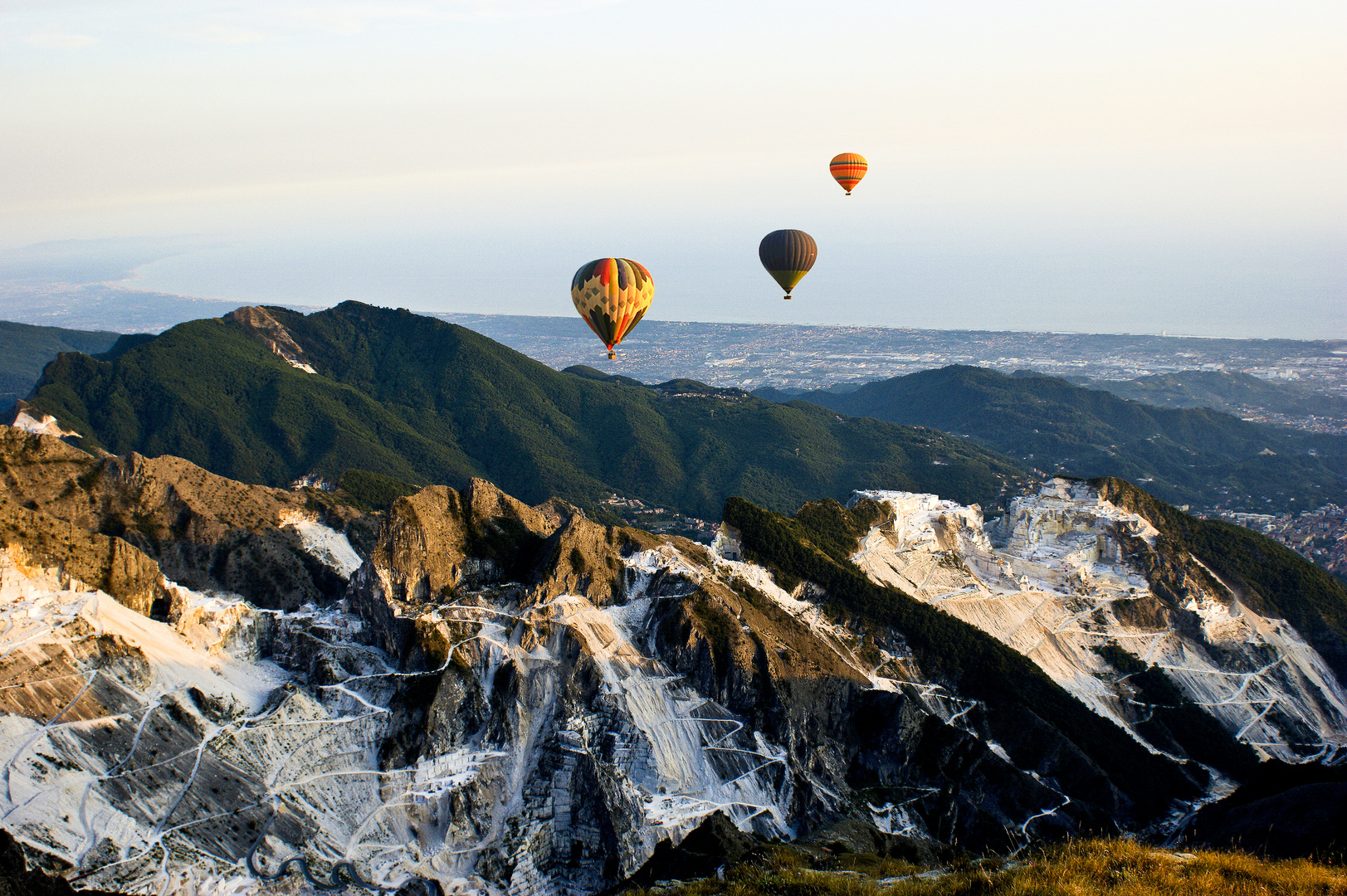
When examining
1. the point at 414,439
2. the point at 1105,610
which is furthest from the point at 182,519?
the point at 414,439

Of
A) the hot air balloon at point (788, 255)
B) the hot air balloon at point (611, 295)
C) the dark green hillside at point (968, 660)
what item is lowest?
the dark green hillside at point (968, 660)

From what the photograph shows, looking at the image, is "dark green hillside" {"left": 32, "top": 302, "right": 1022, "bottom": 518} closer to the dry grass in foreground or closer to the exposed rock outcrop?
the exposed rock outcrop

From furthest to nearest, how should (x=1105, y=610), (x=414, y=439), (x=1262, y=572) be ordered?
1. (x=414, y=439)
2. (x=1262, y=572)
3. (x=1105, y=610)

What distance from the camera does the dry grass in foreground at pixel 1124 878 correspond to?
2833 cm

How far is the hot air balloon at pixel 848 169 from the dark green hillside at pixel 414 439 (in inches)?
2921

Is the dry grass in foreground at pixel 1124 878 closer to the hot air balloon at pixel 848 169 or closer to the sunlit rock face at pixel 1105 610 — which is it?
the sunlit rock face at pixel 1105 610

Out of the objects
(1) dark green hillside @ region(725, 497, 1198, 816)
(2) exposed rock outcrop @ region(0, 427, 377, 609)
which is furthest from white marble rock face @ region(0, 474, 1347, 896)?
(2) exposed rock outcrop @ region(0, 427, 377, 609)

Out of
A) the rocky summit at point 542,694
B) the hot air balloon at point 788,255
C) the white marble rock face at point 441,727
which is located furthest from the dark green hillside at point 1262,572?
the hot air balloon at point 788,255

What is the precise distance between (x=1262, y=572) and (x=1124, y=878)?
91.0 meters

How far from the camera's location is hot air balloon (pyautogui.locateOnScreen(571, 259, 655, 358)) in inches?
3182

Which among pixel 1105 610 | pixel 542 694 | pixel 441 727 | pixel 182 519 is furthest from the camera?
pixel 1105 610

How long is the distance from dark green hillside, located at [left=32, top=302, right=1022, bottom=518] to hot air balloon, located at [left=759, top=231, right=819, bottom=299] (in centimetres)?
7307

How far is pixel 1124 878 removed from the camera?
2931cm

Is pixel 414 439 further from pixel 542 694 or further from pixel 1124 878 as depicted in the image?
pixel 1124 878
